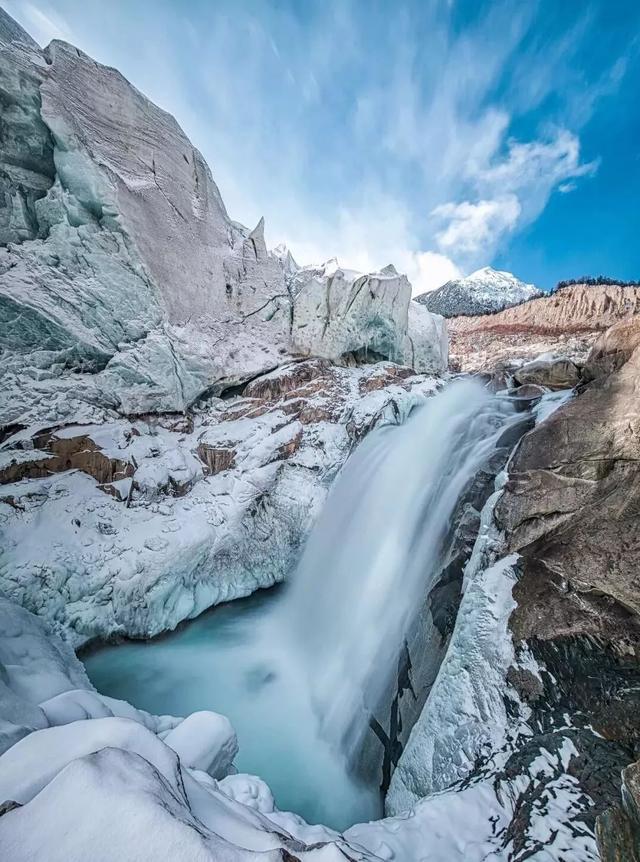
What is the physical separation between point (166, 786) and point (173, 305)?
35.1 ft

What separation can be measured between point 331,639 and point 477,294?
58.3 m

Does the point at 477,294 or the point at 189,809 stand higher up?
the point at 477,294

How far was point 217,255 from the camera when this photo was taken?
1166cm

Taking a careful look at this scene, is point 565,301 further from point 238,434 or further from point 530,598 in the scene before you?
point 530,598

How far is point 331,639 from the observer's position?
6555 mm

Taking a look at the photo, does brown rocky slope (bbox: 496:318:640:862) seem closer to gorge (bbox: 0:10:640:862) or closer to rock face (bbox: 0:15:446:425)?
gorge (bbox: 0:10:640:862)

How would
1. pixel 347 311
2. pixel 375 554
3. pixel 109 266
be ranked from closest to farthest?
pixel 375 554, pixel 109 266, pixel 347 311

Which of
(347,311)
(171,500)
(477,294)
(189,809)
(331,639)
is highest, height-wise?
(477,294)

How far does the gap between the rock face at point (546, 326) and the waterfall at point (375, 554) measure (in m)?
16.6

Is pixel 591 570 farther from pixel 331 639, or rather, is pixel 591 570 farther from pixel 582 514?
pixel 331 639

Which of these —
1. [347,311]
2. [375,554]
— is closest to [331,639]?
[375,554]

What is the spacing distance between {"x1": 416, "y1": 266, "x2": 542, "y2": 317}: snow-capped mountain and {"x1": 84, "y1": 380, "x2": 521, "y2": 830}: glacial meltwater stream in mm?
37239

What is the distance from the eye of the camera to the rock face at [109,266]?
8164mm

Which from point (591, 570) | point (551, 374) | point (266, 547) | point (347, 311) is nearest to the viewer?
point (591, 570)
